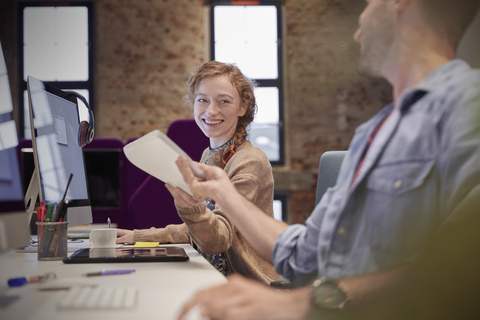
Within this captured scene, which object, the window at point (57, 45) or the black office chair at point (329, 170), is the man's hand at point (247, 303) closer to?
the black office chair at point (329, 170)

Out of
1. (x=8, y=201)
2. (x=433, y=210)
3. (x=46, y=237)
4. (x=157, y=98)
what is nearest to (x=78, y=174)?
(x=46, y=237)

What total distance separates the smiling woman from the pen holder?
33 centimetres

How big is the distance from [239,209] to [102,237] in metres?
0.63

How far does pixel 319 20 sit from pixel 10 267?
577 cm

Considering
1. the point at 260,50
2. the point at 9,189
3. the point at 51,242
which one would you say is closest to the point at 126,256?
the point at 51,242

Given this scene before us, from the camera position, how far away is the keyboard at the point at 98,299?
0.72 m

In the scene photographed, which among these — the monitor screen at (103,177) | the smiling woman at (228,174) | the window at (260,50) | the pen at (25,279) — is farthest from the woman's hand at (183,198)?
the window at (260,50)

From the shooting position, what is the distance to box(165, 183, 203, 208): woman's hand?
4.57 feet

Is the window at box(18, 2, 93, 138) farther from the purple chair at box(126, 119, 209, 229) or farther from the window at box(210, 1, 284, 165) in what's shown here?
the purple chair at box(126, 119, 209, 229)

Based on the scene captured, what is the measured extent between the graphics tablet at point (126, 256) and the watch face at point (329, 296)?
0.63 m

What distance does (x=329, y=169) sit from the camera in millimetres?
1723

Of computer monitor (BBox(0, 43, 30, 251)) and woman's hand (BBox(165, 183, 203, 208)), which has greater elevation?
computer monitor (BBox(0, 43, 30, 251))

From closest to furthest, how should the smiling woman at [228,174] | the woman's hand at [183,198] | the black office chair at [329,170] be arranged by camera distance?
the woman's hand at [183,198], the smiling woman at [228,174], the black office chair at [329,170]

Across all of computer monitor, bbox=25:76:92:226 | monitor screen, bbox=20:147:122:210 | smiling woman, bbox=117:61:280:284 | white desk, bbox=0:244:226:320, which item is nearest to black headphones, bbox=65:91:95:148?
computer monitor, bbox=25:76:92:226
